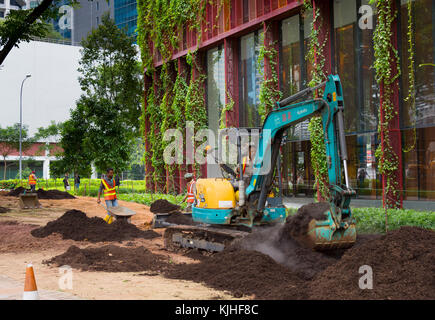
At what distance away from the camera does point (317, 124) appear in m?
17.9

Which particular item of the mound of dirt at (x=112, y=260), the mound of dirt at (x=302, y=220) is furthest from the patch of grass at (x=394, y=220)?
the mound of dirt at (x=112, y=260)

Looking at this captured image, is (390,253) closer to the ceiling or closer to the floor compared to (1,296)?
closer to the ceiling

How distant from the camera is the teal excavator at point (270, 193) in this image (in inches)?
332

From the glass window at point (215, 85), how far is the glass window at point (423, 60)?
11.4m

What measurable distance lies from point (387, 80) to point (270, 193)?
724 centimetres

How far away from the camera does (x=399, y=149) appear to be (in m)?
15.8

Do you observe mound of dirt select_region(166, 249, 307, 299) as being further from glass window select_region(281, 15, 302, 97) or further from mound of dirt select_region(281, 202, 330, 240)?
glass window select_region(281, 15, 302, 97)

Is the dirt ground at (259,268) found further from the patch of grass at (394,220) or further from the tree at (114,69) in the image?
the tree at (114,69)

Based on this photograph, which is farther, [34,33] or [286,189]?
[34,33]

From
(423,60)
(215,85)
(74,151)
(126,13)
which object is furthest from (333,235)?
(126,13)

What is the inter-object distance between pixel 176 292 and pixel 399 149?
10786 millimetres

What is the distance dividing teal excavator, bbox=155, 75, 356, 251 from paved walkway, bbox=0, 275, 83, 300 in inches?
161

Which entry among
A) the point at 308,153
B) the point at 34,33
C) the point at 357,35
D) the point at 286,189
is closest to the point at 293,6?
the point at 357,35
